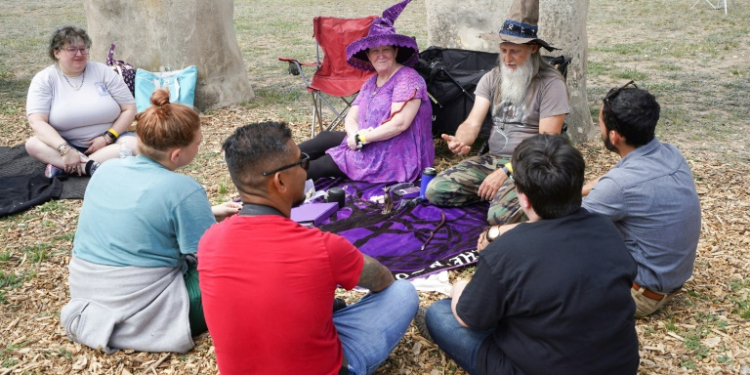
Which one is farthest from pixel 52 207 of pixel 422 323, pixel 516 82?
pixel 516 82

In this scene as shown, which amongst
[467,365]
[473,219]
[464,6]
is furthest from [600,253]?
[464,6]

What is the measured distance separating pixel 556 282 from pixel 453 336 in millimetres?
796

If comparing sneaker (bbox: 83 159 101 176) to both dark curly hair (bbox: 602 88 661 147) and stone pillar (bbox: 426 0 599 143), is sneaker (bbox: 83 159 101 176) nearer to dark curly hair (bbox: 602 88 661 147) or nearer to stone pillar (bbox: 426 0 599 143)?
stone pillar (bbox: 426 0 599 143)

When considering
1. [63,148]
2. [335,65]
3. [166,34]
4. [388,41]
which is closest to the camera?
[388,41]

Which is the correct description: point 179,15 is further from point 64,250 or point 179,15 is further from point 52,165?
point 64,250

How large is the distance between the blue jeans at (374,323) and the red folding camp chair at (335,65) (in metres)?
3.61

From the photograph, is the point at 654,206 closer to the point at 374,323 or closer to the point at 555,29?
the point at 374,323

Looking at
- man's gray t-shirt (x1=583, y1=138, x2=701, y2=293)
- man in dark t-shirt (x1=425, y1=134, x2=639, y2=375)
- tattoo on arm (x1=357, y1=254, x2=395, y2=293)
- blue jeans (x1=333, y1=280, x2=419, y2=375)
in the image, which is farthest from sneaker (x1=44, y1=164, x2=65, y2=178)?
man's gray t-shirt (x1=583, y1=138, x2=701, y2=293)

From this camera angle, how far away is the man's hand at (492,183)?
4641 millimetres

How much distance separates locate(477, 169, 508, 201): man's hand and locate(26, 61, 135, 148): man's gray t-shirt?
10.9 feet

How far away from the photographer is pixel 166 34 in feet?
24.7

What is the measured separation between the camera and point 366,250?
4.42 meters

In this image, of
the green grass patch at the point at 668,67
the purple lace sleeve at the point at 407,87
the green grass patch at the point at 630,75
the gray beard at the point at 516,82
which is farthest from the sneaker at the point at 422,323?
the green grass patch at the point at 668,67

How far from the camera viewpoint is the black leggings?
5.50 metres
